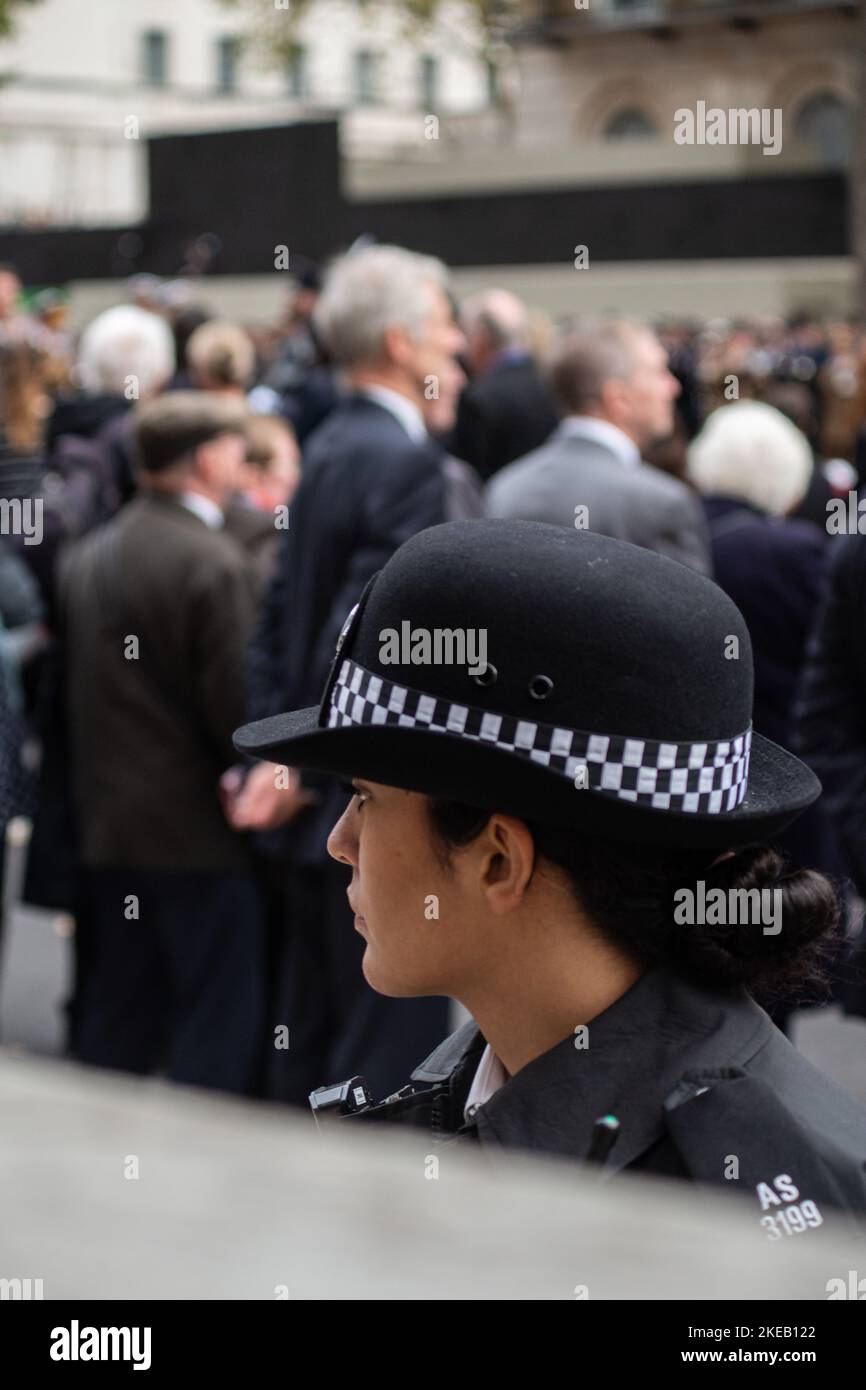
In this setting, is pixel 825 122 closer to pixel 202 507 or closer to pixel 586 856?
pixel 202 507

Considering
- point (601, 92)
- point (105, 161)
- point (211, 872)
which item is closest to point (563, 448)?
point (211, 872)

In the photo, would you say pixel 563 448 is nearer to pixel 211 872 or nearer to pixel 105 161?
pixel 211 872

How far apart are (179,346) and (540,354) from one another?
167 cm

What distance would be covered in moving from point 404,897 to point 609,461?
147 inches

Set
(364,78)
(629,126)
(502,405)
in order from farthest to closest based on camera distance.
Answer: (364,78), (629,126), (502,405)

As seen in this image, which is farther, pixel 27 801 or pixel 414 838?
pixel 27 801

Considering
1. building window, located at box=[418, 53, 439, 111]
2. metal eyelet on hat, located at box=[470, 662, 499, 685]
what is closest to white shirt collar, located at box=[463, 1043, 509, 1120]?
metal eyelet on hat, located at box=[470, 662, 499, 685]

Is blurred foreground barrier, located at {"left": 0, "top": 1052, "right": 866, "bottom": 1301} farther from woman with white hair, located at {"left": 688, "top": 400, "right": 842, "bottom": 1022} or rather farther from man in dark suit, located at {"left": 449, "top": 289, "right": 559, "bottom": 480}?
man in dark suit, located at {"left": 449, "top": 289, "right": 559, "bottom": 480}

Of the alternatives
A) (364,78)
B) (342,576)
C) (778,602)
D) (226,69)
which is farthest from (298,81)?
(342,576)

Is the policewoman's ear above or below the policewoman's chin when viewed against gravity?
above

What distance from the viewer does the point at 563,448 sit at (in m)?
5.75

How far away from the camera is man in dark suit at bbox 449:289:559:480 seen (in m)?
8.33

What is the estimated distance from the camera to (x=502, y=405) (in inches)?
328

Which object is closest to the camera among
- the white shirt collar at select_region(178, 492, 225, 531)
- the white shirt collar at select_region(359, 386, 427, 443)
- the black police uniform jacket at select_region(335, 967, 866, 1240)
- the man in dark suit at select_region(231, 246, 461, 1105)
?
the black police uniform jacket at select_region(335, 967, 866, 1240)
